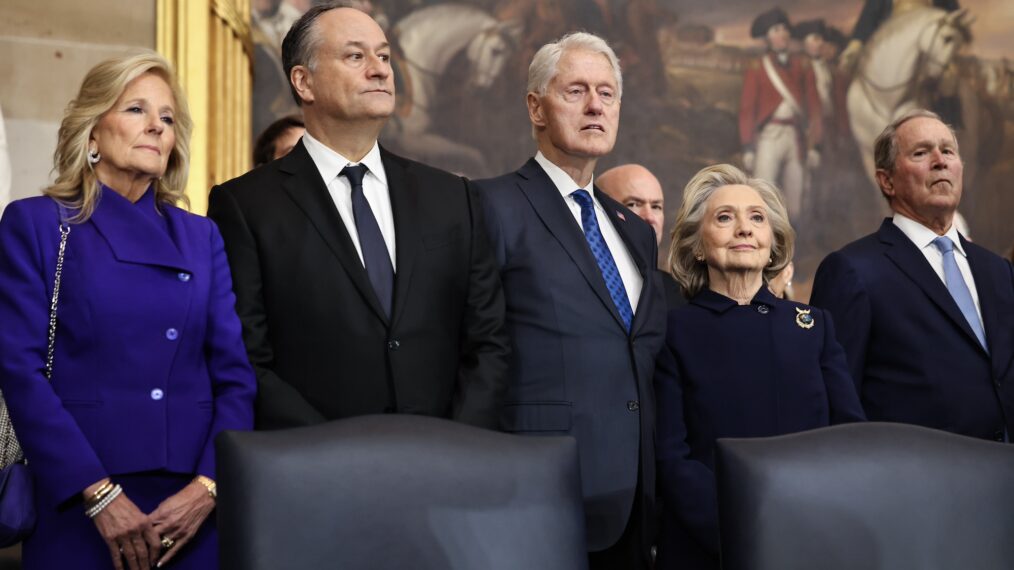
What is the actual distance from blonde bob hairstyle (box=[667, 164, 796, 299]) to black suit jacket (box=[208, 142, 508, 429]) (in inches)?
22.8

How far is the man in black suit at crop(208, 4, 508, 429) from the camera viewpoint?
262cm

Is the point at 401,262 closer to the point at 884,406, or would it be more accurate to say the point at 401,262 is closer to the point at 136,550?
the point at 136,550

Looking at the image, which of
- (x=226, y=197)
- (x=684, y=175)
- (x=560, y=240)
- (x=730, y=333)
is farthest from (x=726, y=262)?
(x=684, y=175)

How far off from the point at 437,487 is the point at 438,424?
0.10 meters

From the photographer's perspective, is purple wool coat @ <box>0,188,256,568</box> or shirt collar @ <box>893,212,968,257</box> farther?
shirt collar @ <box>893,212,968,257</box>

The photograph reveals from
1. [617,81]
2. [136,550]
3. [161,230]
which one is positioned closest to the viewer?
[136,550]

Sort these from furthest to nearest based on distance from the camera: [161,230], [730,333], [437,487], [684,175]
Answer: [684,175] → [730,333] → [161,230] → [437,487]

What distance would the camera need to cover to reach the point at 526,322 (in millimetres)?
2945

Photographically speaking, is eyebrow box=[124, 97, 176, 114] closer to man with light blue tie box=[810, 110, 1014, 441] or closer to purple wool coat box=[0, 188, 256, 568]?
purple wool coat box=[0, 188, 256, 568]

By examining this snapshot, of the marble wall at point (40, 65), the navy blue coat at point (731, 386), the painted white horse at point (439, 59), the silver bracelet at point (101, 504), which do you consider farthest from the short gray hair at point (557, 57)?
the painted white horse at point (439, 59)

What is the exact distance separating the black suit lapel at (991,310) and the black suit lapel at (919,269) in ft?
0.23

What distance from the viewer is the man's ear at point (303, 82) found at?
2.95 m

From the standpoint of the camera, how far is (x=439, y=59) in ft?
26.6

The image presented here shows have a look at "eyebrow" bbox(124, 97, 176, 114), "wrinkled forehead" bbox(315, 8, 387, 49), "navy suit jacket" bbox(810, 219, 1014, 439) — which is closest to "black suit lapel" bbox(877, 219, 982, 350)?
"navy suit jacket" bbox(810, 219, 1014, 439)
